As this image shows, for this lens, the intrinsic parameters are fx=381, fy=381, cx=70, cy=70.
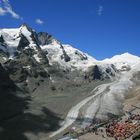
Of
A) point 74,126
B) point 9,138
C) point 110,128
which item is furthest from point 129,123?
point 9,138

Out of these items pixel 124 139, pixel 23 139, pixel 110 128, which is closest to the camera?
pixel 124 139

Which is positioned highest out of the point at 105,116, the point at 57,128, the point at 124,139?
the point at 105,116

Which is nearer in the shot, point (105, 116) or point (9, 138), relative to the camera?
point (9, 138)

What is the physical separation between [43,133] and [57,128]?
1183 cm

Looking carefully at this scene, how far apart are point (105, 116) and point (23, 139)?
57.4 metres

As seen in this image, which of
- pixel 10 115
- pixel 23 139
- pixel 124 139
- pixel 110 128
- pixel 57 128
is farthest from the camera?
pixel 10 115

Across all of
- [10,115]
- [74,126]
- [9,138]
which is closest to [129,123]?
[74,126]

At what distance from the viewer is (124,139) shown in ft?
362

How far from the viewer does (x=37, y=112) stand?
195125 mm

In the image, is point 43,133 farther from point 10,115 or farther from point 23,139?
point 10,115

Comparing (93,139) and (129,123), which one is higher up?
(129,123)

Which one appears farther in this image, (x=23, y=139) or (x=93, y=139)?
(x=23, y=139)

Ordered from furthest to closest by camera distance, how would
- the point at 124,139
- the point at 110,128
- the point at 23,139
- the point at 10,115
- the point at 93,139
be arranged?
the point at 10,115 → the point at 23,139 → the point at 110,128 → the point at 93,139 → the point at 124,139

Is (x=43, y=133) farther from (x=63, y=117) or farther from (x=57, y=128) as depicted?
(x=63, y=117)
